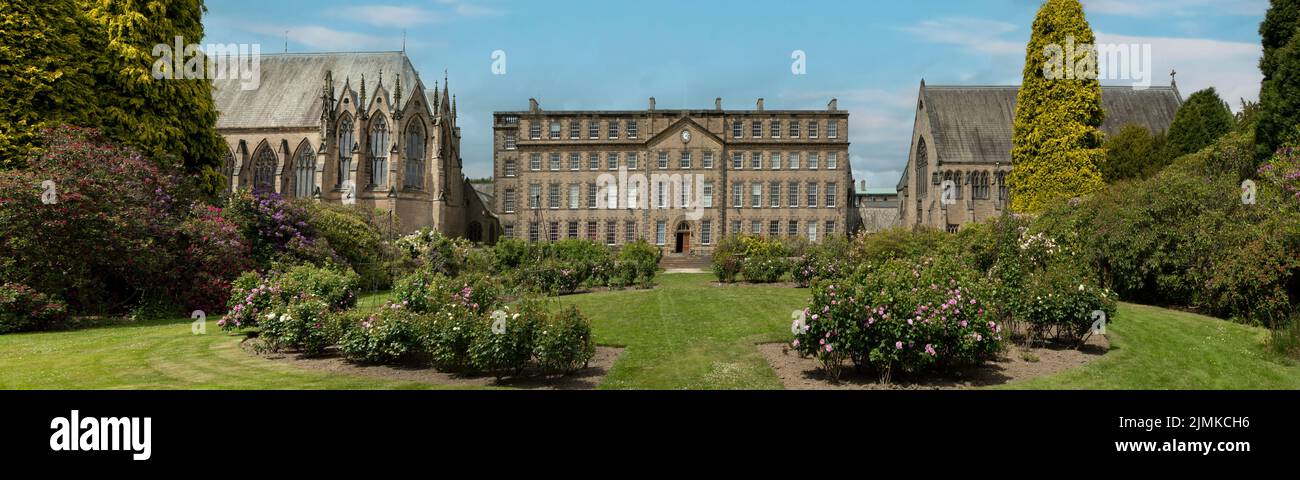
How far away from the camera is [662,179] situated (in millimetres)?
53656

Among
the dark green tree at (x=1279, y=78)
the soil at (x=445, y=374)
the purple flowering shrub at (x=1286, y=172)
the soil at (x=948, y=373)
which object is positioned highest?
the dark green tree at (x=1279, y=78)

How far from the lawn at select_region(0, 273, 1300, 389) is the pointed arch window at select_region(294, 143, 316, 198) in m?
40.4

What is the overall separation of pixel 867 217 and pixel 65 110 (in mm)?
72156

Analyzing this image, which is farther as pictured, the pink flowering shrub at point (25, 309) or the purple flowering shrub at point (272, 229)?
the purple flowering shrub at point (272, 229)

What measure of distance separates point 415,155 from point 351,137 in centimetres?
487

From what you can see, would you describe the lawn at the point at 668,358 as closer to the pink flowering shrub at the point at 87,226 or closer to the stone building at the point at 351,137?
the pink flowering shrub at the point at 87,226

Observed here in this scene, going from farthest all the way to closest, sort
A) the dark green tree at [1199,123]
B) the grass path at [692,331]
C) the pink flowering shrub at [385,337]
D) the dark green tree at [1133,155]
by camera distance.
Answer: the dark green tree at [1133,155]
the dark green tree at [1199,123]
the pink flowering shrub at [385,337]
the grass path at [692,331]

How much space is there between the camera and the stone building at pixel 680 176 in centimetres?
5350

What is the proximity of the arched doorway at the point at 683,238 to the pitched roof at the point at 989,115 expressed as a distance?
66.2 ft

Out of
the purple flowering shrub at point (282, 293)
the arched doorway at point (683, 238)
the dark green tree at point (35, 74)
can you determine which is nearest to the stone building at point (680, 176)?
the arched doorway at point (683, 238)

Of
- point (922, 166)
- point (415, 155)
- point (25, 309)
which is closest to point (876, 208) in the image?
point (922, 166)

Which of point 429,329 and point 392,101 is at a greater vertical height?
point 392,101

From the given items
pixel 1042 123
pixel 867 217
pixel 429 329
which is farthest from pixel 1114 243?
pixel 867 217
